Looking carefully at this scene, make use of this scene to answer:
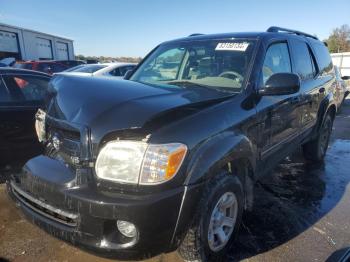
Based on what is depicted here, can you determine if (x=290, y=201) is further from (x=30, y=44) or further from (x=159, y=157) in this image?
(x=30, y=44)

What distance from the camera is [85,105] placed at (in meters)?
2.42

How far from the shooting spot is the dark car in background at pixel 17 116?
4035mm

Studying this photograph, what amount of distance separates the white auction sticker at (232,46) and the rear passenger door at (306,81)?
1.01 m

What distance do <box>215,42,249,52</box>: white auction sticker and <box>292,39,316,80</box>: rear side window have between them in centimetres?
107

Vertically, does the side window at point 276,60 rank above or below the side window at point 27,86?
above

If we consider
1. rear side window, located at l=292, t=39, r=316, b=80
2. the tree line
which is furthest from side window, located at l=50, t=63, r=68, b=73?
the tree line

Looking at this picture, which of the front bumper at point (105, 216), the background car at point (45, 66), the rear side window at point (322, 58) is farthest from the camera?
the background car at point (45, 66)

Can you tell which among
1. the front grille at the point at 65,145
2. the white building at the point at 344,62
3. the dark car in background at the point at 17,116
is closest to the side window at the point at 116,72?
the dark car in background at the point at 17,116

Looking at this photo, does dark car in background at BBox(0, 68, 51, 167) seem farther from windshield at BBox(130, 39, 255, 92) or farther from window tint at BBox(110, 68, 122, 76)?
window tint at BBox(110, 68, 122, 76)

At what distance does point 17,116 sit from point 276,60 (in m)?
3.10

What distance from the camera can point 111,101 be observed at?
7.94 ft

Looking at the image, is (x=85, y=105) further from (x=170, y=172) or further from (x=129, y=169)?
(x=170, y=172)

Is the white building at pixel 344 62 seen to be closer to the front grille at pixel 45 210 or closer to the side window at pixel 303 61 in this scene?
the side window at pixel 303 61

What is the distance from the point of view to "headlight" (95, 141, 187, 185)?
6.89 feet
